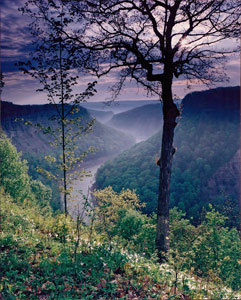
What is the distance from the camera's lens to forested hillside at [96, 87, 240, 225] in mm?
66562

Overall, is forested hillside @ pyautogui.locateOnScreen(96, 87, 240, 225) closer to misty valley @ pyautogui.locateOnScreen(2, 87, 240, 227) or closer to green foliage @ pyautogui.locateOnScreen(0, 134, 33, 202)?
misty valley @ pyautogui.locateOnScreen(2, 87, 240, 227)

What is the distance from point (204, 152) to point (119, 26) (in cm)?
8064

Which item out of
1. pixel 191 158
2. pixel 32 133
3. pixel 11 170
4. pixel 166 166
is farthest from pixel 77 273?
pixel 32 133

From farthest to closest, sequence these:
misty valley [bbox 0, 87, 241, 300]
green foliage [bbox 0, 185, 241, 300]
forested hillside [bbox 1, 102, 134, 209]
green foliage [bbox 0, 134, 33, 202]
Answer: forested hillside [bbox 1, 102, 134, 209]
green foliage [bbox 0, 134, 33, 202]
misty valley [bbox 0, 87, 241, 300]
green foliage [bbox 0, 185, 241, 300]

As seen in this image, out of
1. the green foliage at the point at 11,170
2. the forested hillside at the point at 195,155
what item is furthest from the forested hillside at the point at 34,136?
the green foliage at the point at 11,170

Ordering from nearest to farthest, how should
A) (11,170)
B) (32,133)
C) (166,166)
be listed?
1. (166,166)
2. (11,170)
3. (32,133)

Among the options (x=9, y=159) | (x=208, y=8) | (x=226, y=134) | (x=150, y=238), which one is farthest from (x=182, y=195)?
(x=208, y=8)

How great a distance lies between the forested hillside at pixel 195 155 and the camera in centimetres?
6656

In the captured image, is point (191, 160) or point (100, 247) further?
point (191, 160)

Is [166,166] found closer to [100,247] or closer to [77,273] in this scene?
[100,247]

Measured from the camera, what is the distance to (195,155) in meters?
81.1

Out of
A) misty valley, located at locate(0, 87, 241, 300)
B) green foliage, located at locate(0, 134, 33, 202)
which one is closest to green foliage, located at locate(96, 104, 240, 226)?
green foliage, located at locate(0, 134, 33, 202)

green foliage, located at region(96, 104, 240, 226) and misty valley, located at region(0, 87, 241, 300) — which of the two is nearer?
misty valley, located at region(0, 87, 241, 300)

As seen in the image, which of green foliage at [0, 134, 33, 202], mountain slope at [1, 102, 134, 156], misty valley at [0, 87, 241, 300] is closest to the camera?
misty valley at [0, 87, 241, 300]
